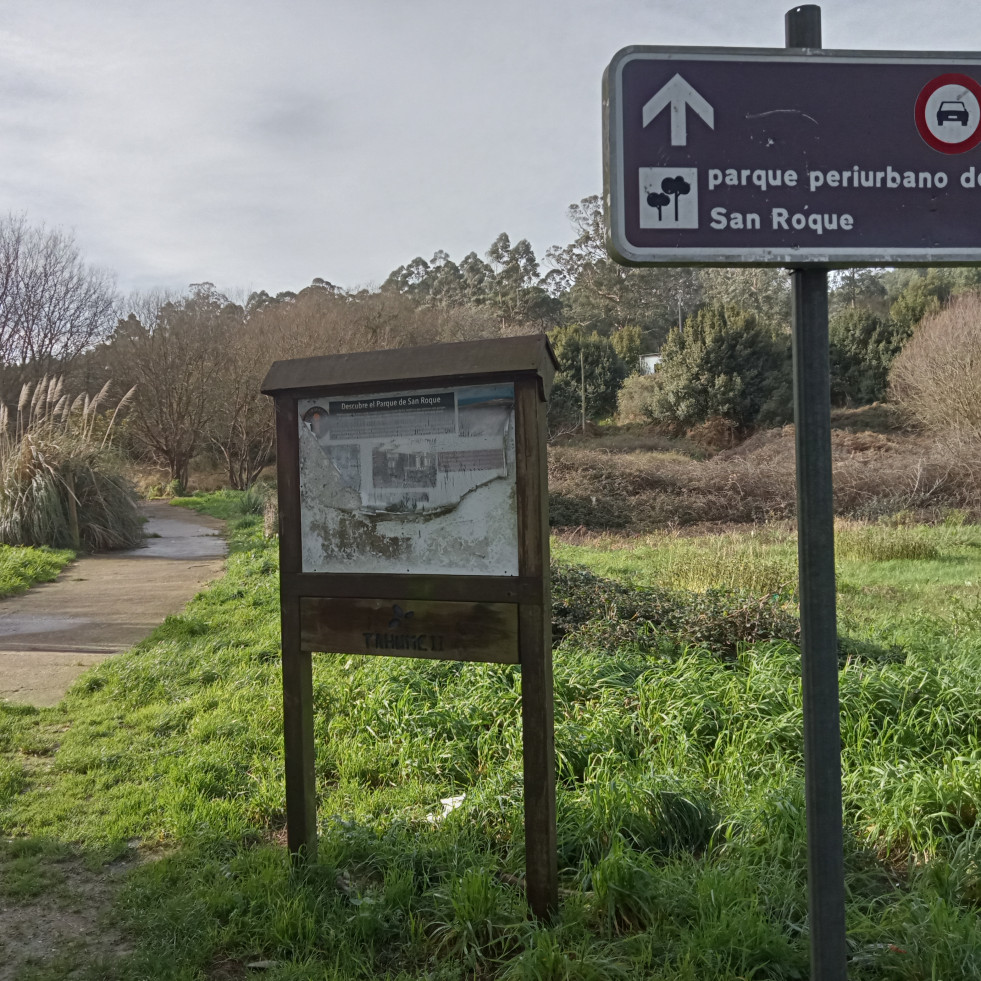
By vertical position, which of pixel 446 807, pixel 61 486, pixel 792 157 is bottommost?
pixel 446 807

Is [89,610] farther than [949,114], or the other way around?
[89,610]

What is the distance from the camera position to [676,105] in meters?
1.65

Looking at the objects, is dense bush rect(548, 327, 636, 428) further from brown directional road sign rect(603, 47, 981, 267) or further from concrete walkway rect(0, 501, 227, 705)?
brown directional road sign rect(603, 47, 981, 267)

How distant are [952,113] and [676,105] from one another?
0.56 meters

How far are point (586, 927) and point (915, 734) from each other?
76.4 inches

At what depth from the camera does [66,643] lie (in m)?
7.01

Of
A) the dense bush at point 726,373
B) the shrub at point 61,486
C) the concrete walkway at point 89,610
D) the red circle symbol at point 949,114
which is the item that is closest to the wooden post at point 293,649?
the red circle symbol at point 949,114

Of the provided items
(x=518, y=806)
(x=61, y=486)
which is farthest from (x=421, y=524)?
(x=61, y=486)

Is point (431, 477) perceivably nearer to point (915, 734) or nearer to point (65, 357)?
point (915, 734)

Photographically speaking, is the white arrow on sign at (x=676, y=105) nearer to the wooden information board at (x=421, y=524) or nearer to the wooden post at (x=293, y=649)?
the wooden information board at (x=421, y=524)

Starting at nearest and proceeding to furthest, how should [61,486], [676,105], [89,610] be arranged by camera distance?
[676,105] < [89,610] < [61,486]

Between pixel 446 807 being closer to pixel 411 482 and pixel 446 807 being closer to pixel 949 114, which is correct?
pixel 411 482

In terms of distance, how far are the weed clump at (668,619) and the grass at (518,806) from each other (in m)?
0.02

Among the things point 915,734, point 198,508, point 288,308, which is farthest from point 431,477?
point 288,308
